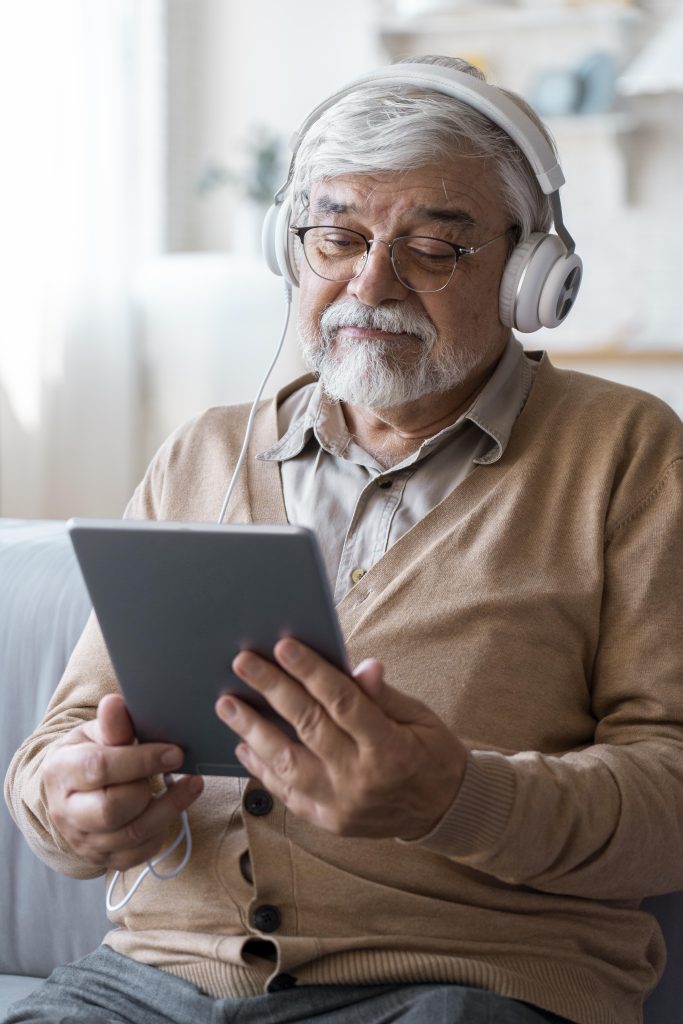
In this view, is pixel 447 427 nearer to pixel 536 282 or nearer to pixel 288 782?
pixel 536 282

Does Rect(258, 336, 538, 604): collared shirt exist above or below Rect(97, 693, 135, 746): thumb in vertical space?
above

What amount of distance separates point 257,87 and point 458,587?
344 cm

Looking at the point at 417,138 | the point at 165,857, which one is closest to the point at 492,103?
the point at 417,138

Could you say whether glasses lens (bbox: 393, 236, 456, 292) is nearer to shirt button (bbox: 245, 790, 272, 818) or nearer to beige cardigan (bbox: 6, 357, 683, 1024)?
beige cardigan (bbox: 6, 357, 683, 1024)

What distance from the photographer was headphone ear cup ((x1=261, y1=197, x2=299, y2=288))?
1.43 metres

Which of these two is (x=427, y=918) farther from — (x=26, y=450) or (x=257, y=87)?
Answer: (x=257, y=87)

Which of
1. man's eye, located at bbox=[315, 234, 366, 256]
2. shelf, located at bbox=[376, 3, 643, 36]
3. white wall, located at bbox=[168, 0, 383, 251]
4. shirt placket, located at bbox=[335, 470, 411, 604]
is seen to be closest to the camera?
shirt placket, located at bbox=[335, 470, 411, 604]

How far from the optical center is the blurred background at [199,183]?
361 centimetres

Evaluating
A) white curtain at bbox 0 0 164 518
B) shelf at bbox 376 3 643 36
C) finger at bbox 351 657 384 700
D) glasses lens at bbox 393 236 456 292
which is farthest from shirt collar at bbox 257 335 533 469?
shelf at bbox 376 3 643 36

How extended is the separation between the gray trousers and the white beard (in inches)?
22.2

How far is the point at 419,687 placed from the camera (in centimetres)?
115

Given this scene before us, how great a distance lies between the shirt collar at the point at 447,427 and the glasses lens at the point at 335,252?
13cm

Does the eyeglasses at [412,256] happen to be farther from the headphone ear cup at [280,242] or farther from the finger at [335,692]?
the finger at [335,692]

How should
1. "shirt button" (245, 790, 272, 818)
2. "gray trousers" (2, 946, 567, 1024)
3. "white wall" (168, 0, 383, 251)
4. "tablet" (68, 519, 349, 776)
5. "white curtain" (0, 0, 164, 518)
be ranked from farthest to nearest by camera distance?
"white wall" (168, 0, 383, 251) → "white curtain" (0, 0, 164, 518) → "shirt button" (245, 790, 272, 818) → "gray trousers" (2, 946, 567, 1024) → "tablet" (68, 519, 349, 776)
